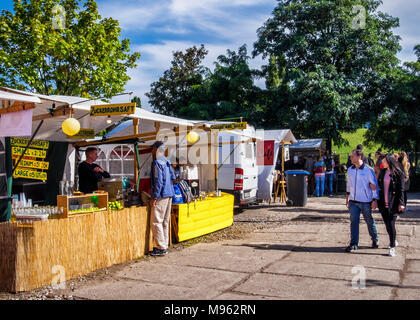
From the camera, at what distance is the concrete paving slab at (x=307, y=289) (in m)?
4.76

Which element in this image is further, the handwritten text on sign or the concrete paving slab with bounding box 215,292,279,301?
the handwritten text on sign

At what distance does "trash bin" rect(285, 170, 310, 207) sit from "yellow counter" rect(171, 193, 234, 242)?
450 cm

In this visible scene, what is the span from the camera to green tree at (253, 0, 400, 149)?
22906mm

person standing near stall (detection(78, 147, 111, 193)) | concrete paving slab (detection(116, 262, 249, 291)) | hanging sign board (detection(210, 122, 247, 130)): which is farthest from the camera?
hanging sign board (detection(210, 122, 247, 130))

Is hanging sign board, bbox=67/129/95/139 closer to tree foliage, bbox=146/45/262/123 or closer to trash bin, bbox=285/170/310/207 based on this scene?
trash bin, bbox=285/170/310/207

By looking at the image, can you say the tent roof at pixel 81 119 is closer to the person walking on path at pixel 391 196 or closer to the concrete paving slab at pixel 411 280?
the person walking on path at pixel 391 196

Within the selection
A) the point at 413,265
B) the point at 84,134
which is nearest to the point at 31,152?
the point at 84,134

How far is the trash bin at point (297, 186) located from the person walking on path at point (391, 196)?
662 centimetres

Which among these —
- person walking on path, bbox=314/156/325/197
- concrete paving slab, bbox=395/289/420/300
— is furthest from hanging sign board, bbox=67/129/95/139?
person walking on path, bbox=314/156/325/197

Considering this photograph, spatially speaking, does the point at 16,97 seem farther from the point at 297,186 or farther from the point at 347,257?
the point at 297,186

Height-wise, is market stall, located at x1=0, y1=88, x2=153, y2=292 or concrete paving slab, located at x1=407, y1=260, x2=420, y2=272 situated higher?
market stall, located at x1=0, y1=88, x2=153, y2=292

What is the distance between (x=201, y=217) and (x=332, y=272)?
332 cm

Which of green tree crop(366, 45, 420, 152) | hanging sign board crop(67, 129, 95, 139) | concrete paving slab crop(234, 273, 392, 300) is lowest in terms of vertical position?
concrete paving slab crop(234, 273, 392, 300)
